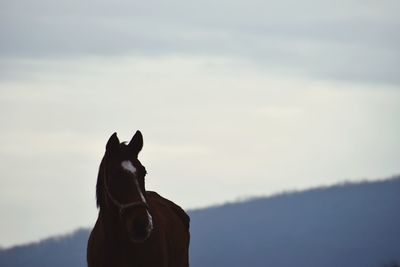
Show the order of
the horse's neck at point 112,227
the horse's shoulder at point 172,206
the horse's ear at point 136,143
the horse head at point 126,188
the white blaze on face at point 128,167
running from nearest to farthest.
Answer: the horse head at point 126,188
the white blaze on face at point 128,167
the horse's neck at point 112,227
the horse's ear at point 136,143
the horse's shoulder at point 172,206

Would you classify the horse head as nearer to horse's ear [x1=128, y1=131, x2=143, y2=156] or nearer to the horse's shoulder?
horse's ear [x1=128, y1=131, x2=143, y2=156]

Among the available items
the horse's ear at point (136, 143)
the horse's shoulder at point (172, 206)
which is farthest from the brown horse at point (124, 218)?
the horse's shoulder at point (172, 206)

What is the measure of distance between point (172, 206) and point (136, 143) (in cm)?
282

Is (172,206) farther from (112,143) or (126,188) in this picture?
(126,188)

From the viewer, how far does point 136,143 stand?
19969 millimetres

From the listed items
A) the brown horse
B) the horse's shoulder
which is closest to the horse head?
the brown horse

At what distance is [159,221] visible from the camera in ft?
68.1

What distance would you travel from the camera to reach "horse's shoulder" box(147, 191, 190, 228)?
22302mm

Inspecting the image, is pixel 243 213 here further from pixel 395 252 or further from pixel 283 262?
pixel 395 252

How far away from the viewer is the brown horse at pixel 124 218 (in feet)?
63.0

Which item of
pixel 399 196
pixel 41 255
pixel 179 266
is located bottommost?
pixel 179 266

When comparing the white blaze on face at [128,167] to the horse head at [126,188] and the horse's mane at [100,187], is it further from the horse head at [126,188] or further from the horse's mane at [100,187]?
the horse's mane at [100,187]

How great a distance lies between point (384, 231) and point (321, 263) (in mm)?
13672

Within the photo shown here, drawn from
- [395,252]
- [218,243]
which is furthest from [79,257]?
[218,243]
